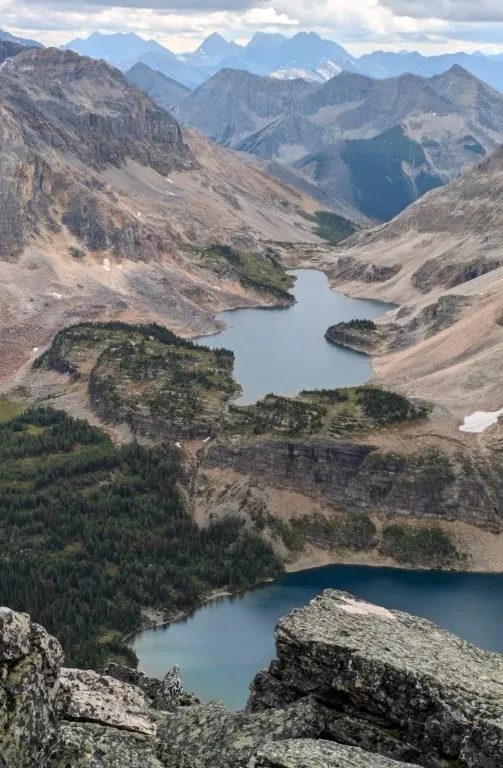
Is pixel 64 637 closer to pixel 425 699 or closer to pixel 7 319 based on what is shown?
pixel 425 699

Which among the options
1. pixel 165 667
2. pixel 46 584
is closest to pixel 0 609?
pixel 165 667

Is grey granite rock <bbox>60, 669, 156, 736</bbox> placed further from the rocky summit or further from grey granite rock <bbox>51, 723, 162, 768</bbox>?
grey granite rock <bbox>51, 723, 162, 768</bbox>

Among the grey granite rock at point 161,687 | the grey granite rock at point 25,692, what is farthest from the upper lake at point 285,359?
the grey granite rock at point 25,692

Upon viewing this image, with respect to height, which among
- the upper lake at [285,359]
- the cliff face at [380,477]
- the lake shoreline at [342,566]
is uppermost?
the upper lake at [285,359]

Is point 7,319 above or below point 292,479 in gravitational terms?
above

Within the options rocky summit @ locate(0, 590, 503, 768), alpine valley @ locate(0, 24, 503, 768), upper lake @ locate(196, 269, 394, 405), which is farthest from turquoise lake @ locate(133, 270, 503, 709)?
rocky summit @ locate(0, 590, 503, 768)

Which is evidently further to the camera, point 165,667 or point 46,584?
point 46,584

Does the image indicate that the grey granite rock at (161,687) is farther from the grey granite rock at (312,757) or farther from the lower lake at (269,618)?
the lower lake at (269,618)
